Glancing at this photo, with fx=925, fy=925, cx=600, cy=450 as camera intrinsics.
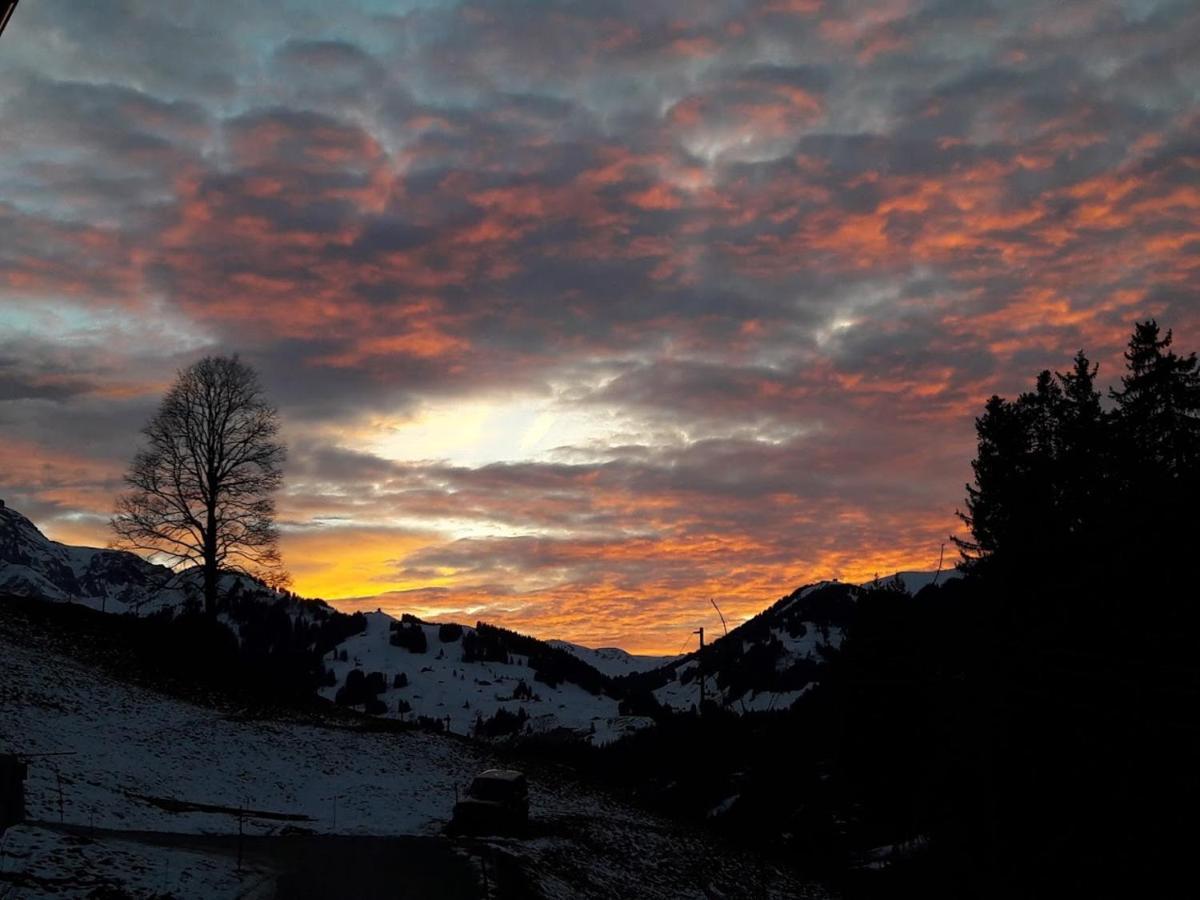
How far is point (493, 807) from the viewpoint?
89.8 ft

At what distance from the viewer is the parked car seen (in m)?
27.1

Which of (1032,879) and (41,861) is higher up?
(41,861)

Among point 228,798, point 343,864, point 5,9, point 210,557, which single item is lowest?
point 343,864

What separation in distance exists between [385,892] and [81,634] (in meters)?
31.1

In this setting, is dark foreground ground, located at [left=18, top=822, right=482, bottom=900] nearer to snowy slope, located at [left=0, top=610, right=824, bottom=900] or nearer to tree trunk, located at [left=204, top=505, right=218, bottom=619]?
snowy slope, located at [left=0, top=610, right=824, bottom=900]

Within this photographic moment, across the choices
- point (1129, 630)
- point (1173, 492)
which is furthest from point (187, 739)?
point (1173, 492)

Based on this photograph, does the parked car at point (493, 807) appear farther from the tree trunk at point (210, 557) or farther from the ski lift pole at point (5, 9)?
the ski lift pole at point (5, 9)

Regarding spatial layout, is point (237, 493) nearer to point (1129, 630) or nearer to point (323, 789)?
point (323, 789)

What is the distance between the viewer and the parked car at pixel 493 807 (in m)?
27.1

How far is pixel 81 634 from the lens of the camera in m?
42.3

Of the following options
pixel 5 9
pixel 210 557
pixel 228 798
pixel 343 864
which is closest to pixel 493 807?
pixel 343 864

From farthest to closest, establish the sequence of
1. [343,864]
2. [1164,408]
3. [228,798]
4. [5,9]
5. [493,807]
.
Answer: [1164,408] → [228,798] → [493,807] → [343,864] → [5,9]

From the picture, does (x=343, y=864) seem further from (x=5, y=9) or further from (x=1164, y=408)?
(x=1164, y=408)

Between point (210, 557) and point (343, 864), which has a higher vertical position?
point (210, 557)
